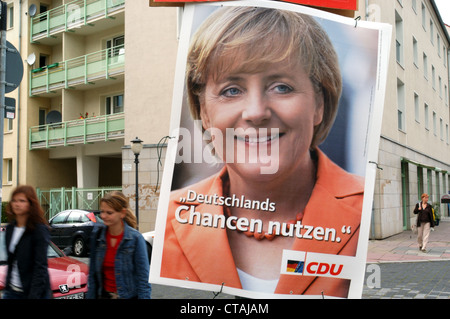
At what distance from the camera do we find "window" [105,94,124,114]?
23203 mm

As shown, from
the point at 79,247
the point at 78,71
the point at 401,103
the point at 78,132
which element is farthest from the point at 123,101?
the point at 401,103

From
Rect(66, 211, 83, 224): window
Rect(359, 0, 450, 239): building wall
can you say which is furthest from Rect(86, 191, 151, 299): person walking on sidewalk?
Rect(359, 0, 450, 239): building wall

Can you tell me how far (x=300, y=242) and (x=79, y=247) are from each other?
11.3 meters

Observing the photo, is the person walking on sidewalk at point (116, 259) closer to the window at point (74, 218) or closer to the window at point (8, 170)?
the window at point (74, 218)

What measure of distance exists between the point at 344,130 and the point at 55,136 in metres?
23.7

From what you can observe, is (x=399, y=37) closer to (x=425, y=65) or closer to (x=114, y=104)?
(x=425, y=65)

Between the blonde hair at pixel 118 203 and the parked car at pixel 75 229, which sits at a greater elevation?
the blonde hair at pixel 118 203

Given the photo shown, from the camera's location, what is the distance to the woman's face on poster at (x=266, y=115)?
257cm

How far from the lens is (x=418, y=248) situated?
Answer: 14.4m

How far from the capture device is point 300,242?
102 inches

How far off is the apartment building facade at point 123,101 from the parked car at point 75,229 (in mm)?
3462

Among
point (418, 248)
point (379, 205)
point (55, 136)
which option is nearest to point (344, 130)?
point (418, 248)

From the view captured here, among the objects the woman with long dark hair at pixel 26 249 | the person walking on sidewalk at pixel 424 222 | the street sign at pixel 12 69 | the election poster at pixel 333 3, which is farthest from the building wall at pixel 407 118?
the woman with long dark hair at pixel 26 249

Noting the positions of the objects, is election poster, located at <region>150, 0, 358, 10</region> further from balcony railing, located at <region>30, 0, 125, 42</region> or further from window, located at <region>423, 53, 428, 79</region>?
window, located at <region>423, 53, 428, 79</region>
